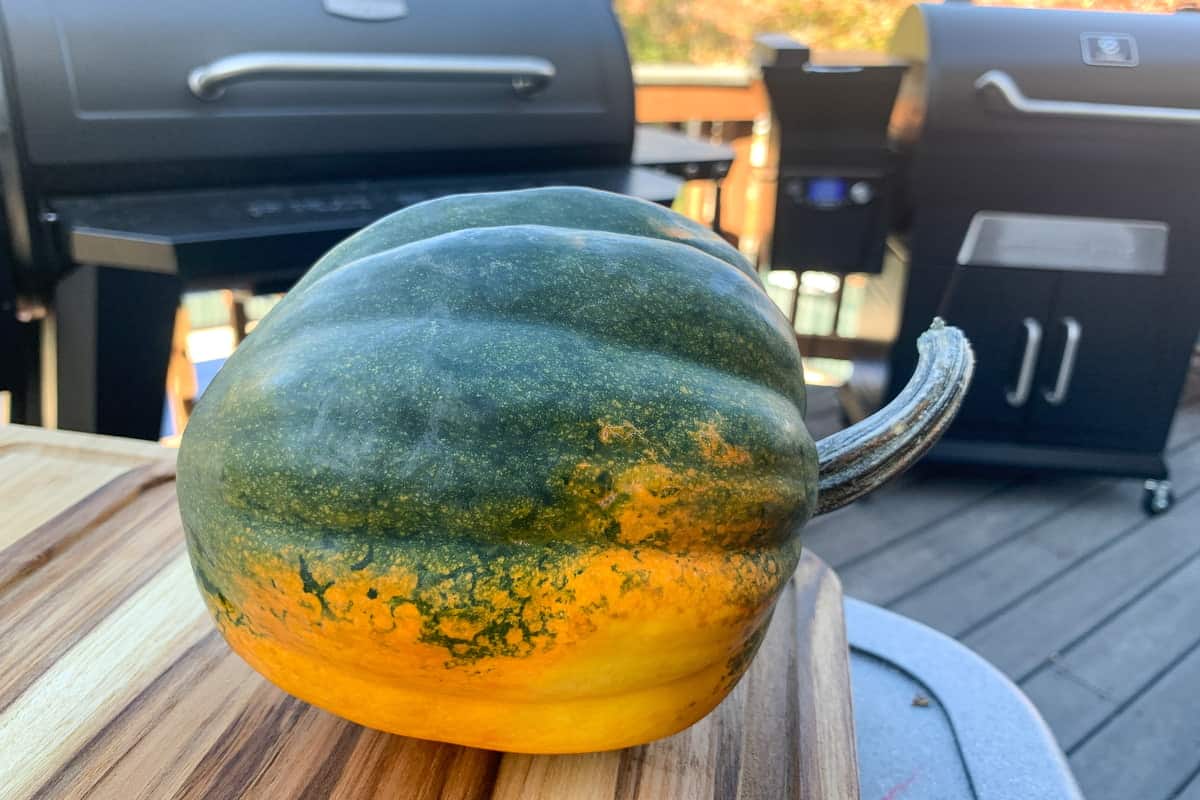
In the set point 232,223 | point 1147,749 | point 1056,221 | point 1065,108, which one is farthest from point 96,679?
point 1056,221

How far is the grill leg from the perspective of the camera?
124cm

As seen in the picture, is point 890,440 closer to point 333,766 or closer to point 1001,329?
point 333,766

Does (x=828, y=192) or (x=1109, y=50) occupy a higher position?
(x=1109, y=50)

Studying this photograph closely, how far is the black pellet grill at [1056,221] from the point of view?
1.72m

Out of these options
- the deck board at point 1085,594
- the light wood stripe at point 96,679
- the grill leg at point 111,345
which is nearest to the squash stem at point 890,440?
the light wood stripe at point 96,679

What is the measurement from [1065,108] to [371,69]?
131 cm

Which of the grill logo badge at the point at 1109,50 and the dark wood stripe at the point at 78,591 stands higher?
the grill logo badge at the point at 1109,50

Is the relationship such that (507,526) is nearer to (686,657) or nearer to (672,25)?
(686,657)

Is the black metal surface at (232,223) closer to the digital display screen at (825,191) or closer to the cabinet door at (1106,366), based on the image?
the digital display screen at (825,191)

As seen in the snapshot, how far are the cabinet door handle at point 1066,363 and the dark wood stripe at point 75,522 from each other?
Result: 1.79 metres

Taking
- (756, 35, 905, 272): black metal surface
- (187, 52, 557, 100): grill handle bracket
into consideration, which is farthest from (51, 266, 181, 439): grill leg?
(756, 35, 905, 272): black metal surface

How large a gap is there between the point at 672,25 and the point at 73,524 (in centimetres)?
495

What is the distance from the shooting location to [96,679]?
2.51 ft

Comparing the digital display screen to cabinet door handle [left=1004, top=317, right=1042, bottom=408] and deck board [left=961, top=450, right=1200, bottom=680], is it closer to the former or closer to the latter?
cabinet door handle [left=1004, top=317, right=1042, bottom=408]
